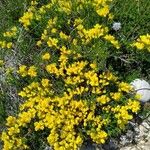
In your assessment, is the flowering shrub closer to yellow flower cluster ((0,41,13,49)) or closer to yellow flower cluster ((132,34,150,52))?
yellow flower cluster ((0,41,13,49))

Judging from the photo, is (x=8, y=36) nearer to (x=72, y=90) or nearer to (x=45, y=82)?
(x=45, y=82)

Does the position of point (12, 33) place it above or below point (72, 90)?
above

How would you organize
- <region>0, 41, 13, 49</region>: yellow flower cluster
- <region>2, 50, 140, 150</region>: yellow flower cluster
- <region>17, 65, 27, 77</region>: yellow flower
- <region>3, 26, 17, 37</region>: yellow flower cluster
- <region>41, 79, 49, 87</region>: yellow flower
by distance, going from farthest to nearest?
1. <region>3, 26, 17, 37</region>: yellow flower cluster
2. <region>0, 41, 13, 49</region>: yellow flower cluster
3. <region>17, 65, 27, 77</region>: yellow flower
4. <region>41, 79, 49, 87</region>: yellow flower
5. <region>2, 50, 140, 150</region>: yellow flower cluster

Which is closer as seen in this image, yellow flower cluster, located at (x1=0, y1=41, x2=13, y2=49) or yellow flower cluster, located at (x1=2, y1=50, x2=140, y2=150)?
yellow flower cluster, located at (x1=2, y1=50, x2=140, y2=150)

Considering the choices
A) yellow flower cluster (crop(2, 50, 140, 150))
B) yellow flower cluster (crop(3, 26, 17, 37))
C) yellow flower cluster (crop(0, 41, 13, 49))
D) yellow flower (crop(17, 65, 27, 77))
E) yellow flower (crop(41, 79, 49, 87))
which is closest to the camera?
yellow flower cluster (crop(2, 50, 140, 150))

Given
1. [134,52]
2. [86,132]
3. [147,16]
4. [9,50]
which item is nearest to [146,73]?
[134,52]

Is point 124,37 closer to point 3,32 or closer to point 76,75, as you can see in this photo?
point 76,75

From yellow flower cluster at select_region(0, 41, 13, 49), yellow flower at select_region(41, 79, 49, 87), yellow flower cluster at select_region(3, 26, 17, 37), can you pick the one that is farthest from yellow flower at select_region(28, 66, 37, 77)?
yellow flower cluster at select_region(3, 26, 17, 37)

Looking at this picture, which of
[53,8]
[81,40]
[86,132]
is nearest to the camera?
[86,132]

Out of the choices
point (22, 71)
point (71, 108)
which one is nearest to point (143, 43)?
point (71, 108)
